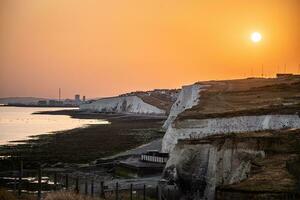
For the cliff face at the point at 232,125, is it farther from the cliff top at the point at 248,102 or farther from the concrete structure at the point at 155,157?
the concrete structure at the point at 155,157

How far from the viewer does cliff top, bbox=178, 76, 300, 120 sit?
51844 mm

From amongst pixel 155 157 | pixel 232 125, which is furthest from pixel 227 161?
pixel 155 157

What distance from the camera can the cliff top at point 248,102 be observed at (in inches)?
2041

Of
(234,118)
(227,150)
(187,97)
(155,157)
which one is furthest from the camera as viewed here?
(187,97)

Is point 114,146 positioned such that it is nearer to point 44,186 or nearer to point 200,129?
point 200,129

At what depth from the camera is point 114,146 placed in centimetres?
7700

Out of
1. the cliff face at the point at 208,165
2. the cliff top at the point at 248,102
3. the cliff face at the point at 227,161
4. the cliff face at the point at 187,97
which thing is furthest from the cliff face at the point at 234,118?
the cliff face at the point at 187,97

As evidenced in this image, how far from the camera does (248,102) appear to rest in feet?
217

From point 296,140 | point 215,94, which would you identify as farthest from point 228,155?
point 215,94

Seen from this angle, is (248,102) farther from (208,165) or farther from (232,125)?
(208,165)

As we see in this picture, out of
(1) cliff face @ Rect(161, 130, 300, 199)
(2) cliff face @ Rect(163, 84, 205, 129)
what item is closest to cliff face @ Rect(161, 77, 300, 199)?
(1) cliff face @ Rect(161, 130, 300, 199)

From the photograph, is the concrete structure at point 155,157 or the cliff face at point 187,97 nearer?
the concrete structure at point 155,157

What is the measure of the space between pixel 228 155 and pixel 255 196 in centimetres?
1251

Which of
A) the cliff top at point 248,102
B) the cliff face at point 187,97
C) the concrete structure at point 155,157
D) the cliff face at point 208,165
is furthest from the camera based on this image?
the cliff face at point 187,97
